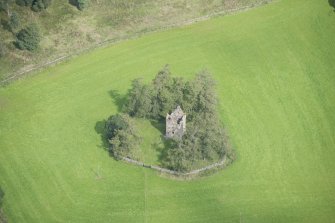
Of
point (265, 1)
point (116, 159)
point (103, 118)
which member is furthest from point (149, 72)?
point (265, 1)

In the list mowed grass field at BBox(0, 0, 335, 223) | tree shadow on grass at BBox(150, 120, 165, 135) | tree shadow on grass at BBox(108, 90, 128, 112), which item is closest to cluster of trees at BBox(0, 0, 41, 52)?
mowed grass field at BBox(0, 0, 335, 223)

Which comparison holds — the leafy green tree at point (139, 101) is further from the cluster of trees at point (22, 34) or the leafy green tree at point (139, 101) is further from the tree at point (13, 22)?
the tree at point (13, 22)

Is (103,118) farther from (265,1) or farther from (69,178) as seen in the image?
(265,1)

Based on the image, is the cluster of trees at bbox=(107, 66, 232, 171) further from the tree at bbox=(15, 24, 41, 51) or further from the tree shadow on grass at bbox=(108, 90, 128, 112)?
the tree at bbox=(15, 24, 41, 51)

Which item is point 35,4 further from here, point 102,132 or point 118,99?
point 102,132

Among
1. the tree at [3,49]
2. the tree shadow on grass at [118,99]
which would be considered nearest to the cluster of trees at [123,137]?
the tree shadow on grass at [118,99]

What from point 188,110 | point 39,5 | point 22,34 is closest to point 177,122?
point 188,110
